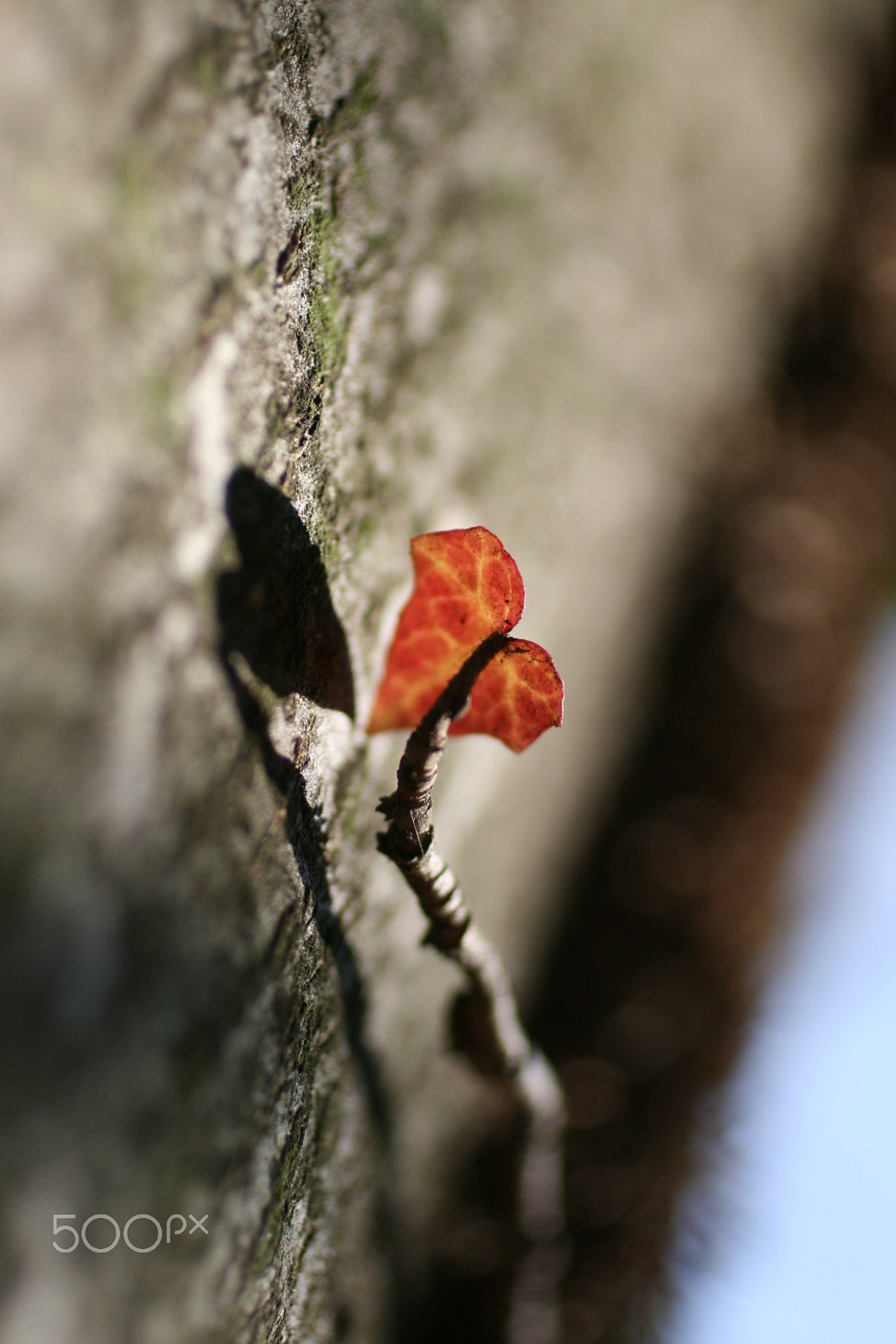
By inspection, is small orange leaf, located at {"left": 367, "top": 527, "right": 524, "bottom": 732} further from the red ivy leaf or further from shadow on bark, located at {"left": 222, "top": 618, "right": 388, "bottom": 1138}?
shadow on bark, located at {"left": 222, "top": 618, "right": 388, "bottom": 1138}

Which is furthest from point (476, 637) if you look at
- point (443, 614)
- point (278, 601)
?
point (278, 601)

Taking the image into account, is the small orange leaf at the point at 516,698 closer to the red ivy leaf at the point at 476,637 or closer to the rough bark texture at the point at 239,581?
the red ivy leaf at the point at 476,637

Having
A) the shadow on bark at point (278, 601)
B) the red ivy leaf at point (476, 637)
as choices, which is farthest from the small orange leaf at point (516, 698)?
the shadow on bark at point (278, 601)

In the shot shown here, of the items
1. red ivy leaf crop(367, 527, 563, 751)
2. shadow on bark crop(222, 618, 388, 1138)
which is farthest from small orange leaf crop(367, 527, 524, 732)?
shadow on bark crop(222, 618, 388, 1138)

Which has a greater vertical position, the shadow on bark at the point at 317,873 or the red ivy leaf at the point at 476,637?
the red ivy leaf at the point at 476,637

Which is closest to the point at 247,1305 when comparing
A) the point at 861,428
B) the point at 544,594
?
the point at 544,594

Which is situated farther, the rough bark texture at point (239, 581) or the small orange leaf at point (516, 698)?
the small orange leaf at point (516, 698)

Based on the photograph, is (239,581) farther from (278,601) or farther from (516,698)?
(516,698)
